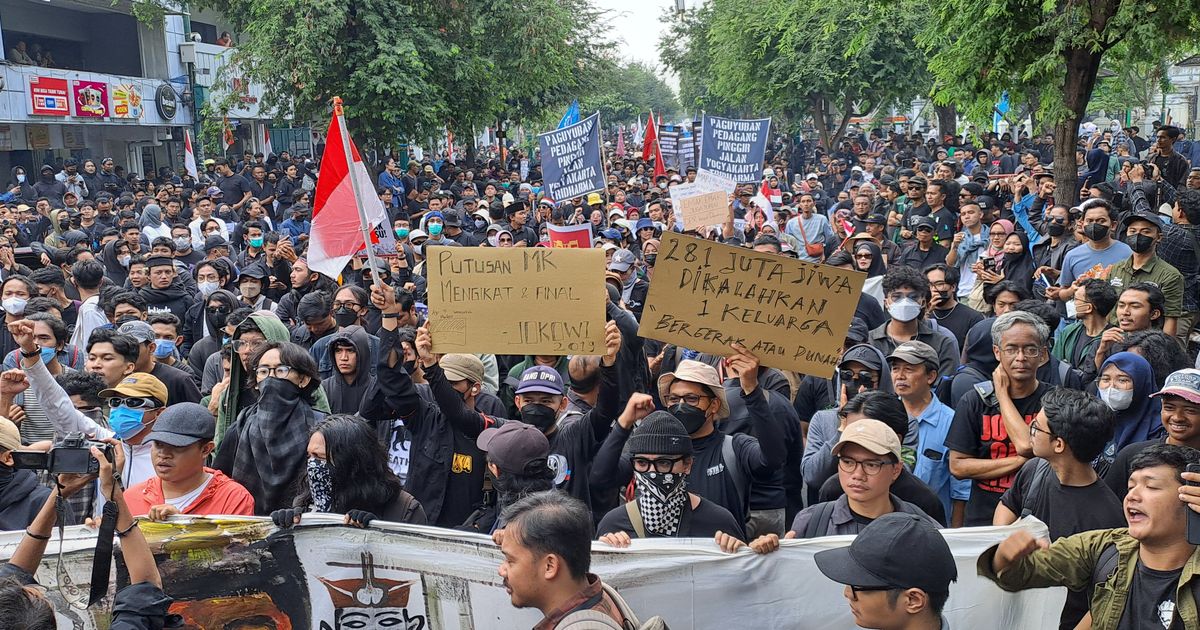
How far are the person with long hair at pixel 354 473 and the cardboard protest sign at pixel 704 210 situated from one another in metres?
7.71

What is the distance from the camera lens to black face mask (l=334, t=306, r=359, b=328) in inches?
307

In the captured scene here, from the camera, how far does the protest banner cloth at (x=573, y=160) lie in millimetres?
12648

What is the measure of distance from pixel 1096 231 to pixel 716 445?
16.2 ft

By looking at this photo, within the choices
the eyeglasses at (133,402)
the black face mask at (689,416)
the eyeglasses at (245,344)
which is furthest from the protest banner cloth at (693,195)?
the eyeglasses at (133,402)

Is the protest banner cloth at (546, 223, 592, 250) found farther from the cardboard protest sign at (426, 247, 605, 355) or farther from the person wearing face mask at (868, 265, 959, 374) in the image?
the cardboard protest sign at (426, 247, 605, 355)

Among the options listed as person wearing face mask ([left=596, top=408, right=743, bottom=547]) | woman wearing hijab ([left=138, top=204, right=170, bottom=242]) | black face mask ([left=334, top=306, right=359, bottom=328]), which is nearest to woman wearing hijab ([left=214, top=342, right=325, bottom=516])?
person wearing face mask ([left=596, top=408, right=743, bottom=547])

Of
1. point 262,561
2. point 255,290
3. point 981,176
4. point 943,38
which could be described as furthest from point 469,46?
point 262,561

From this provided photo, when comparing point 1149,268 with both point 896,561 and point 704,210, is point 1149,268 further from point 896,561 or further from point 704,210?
point 896,561

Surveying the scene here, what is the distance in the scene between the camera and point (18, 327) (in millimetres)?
5703

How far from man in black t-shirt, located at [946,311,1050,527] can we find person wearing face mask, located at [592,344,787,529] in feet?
2.77

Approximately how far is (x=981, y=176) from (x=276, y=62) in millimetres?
11877

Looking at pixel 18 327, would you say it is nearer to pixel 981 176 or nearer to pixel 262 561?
Answer: pixel 262 561

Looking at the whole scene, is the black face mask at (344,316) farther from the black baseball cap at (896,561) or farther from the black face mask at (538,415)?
the black baseball cap at (896,561)

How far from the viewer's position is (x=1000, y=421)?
16.8 ft
